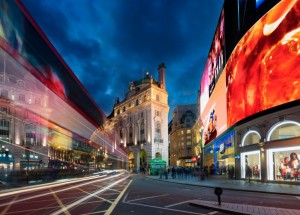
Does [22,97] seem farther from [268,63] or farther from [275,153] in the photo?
[275,153]

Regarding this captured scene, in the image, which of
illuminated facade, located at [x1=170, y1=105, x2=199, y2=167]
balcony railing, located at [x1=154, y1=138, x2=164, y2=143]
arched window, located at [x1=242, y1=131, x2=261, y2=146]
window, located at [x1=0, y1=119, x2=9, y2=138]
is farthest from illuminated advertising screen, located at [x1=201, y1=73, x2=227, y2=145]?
illuminated facade, located at [x1=170, y1=105, x2=199, y2=167]

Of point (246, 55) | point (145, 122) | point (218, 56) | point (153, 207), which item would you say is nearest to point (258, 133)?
point (246, 55)

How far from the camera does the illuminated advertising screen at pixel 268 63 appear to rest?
95.0 ft

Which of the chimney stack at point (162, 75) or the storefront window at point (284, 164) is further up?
the chimney stack at point (162, 75)

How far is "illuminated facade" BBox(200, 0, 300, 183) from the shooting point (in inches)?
1169

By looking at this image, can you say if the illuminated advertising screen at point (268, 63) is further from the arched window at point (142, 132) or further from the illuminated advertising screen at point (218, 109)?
the arched window at point (142, 132)

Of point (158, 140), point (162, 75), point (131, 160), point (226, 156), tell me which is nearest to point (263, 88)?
point (226, 156)

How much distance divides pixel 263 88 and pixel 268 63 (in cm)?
276

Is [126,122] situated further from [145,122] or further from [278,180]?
[278,180]

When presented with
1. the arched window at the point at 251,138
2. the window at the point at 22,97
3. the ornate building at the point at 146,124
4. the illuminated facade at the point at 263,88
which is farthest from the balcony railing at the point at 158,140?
the window at the point at 22,97

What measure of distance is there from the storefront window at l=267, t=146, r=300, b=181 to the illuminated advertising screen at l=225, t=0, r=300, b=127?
4.82m

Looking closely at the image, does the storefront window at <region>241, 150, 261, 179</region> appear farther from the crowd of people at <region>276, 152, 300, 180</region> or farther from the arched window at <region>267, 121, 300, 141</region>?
the crowd of people at <region>276, 152, 300, 180</region>

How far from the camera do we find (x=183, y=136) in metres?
152

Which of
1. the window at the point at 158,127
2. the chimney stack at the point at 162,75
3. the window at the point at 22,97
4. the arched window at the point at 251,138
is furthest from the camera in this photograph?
the chimney stack at the point at 162,75
